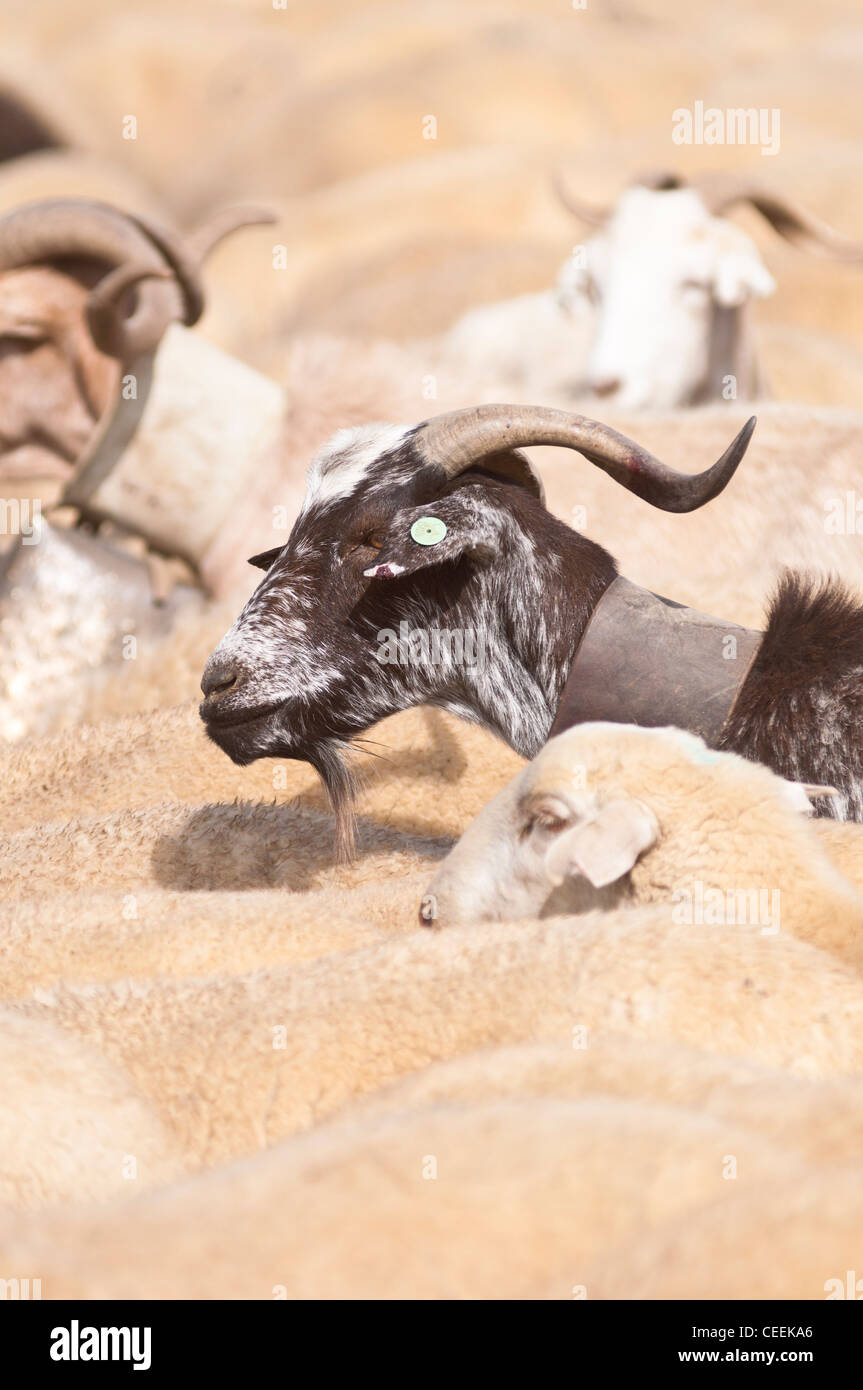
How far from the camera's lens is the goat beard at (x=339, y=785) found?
9.47 feet

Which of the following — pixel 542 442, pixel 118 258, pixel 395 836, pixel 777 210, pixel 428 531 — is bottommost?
pixel 395 836

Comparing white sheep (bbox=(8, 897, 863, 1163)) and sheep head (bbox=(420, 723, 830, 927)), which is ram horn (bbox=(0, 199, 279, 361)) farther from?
white sheep (bbox=(8, 897, 863, 1163))

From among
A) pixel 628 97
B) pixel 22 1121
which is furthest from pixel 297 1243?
pixel 628 97

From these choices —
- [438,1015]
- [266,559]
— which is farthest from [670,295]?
[438,1015]

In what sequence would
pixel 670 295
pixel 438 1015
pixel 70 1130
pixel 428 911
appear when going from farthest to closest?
pixel 670 295 < pixel 428 911 < pixel 438 1015 < pixel 70 1130

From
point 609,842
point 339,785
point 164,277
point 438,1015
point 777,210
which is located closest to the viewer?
point 438,1015

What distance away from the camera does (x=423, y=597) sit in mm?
2820

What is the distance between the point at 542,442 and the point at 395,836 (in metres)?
0.80

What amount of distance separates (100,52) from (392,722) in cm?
1917

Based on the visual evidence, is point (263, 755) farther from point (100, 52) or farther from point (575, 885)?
point (100, 52)

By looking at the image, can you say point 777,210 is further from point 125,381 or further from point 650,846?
point 650,846

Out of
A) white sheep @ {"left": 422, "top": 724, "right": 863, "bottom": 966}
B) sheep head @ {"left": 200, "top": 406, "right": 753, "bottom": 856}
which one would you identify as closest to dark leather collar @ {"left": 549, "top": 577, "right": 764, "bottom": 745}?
sheep head @ {"left": 200, "top": 406, "right": 753, "bottom": 856}

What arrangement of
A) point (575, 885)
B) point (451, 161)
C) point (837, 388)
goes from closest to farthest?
point (575, 885), point (837, 388), point (451, 161)

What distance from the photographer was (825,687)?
8.81 ft
